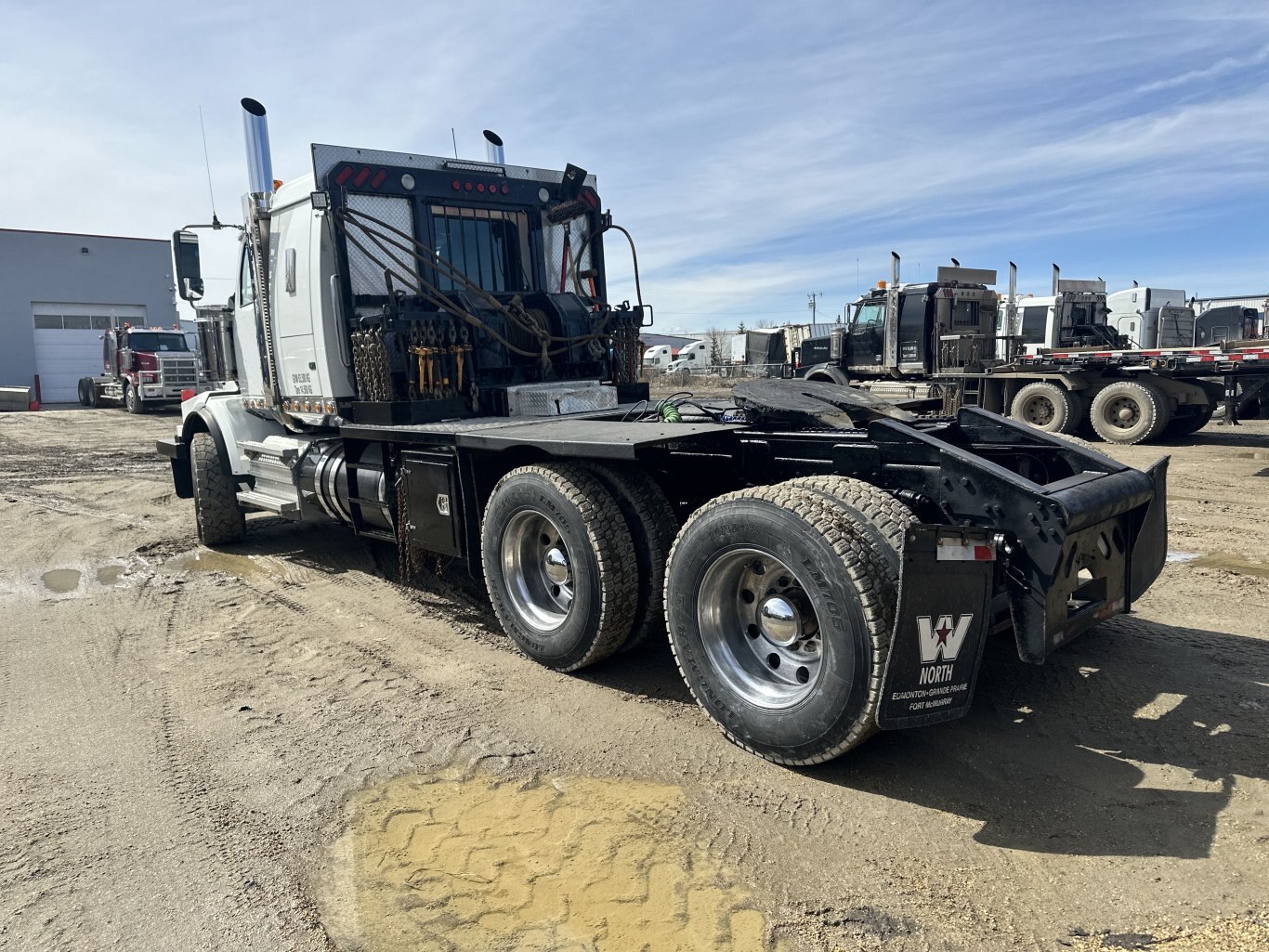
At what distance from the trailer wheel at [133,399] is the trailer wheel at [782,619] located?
25.8 m

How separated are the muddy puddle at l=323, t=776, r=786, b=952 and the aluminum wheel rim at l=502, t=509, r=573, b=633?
132 centimetres

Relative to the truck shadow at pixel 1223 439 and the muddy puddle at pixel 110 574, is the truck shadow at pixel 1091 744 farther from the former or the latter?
the truck shadow at pixel 1223 439

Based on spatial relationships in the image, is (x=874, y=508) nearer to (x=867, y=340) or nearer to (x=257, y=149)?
(x=257, y=149)

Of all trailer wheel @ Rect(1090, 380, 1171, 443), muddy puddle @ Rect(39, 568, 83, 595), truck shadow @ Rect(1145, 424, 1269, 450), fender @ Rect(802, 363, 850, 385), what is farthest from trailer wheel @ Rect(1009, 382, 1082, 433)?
muddy puddle @ Rect(39, 568, 83, 595)

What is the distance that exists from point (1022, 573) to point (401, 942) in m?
2.44

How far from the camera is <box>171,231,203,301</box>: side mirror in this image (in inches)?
281

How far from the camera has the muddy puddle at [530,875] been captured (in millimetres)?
2504

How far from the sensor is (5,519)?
9492mm

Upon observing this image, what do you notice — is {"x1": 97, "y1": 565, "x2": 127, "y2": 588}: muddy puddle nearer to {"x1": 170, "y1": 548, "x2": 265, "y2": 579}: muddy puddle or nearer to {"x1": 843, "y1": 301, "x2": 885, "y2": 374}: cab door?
{"x1": 170, "y1": 548, "x2": 265, "y2": 579}: muddy puddle

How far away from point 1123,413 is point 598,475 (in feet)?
40.5

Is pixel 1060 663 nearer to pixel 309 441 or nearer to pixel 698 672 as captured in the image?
pixel 698 672

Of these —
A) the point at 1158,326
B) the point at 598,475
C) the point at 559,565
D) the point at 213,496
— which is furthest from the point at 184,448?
the point at 1158,326

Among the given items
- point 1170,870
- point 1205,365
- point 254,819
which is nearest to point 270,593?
point 254,819

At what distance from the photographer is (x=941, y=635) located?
2.99 m
